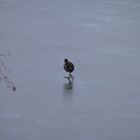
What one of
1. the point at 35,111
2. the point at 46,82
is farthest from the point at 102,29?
the point at 35,111

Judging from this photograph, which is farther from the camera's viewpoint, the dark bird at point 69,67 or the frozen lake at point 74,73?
the dark bird at point 69,67

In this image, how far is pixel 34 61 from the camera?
8711 millimetres

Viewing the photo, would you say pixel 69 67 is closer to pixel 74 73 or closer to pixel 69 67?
pixel 69 67

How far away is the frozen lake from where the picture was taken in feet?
21.9

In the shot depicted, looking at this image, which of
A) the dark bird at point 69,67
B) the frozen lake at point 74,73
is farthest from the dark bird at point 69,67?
the frozen lake at point 74,73

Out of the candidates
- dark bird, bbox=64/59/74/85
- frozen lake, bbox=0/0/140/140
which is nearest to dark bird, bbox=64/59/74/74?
dark bird, bbox=64/59/74/85

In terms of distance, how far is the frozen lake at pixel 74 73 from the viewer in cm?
669

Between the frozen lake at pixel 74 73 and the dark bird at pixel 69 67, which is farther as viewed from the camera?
the dark bird at pixel 69 67

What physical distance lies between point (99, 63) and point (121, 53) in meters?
0.64

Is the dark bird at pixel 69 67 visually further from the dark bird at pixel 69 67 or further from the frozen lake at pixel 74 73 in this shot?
the frozen lake at pixel 74 73

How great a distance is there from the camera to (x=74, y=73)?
8.34 meters

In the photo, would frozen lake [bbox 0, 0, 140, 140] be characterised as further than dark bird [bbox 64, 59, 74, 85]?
No

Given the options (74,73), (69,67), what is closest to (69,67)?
(69,67)

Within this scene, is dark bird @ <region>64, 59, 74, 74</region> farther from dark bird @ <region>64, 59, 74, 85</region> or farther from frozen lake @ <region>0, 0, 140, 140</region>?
frozen lake @ <region>0, 0, 140, 140</region>
